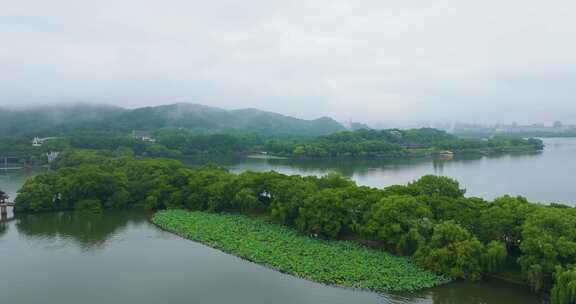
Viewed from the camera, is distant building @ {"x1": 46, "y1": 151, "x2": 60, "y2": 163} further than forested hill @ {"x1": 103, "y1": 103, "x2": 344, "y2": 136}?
No

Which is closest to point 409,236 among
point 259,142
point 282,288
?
point 282,288

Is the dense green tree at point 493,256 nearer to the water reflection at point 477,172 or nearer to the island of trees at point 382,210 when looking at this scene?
the island of trees at point 382,210

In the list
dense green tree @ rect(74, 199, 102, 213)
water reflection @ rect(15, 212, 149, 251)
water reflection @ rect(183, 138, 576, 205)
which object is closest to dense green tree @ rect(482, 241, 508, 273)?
water reflection @ rect(15, 212, 149, 251)

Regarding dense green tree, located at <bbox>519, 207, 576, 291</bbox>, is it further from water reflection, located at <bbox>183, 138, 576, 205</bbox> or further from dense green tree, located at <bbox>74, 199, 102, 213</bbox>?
dense green tree, located at <bbox>74, 199, 102, 213</bbox>

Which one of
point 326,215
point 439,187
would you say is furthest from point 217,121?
point 326,215

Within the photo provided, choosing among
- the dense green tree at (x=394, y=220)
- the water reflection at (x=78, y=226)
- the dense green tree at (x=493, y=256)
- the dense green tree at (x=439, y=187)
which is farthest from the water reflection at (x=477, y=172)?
the water reflection at (x=78, y=226)

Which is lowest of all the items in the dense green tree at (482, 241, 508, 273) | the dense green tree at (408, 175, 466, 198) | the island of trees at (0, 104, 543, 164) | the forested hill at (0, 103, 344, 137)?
the dense green tree at (482, 241, 508, 273)
